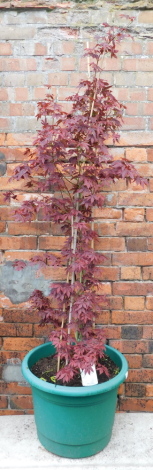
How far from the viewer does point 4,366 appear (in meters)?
2.15

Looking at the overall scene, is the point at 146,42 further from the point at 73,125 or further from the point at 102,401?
the point at 102,401

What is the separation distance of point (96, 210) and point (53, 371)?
837 mm

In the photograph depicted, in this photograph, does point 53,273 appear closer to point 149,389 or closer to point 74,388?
point 74,388

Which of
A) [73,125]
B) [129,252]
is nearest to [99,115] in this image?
[73,125]

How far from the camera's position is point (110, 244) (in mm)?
2100

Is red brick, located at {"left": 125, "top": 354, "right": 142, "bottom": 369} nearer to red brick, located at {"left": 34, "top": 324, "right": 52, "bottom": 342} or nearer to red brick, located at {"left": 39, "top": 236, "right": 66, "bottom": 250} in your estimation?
red brick, located at {"left": 34, "top": 324, "right": 52, "bottom": 342}

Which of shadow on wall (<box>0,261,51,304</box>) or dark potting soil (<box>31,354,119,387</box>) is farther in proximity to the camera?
shadow on wall (<box>0,261,51,304</box>)

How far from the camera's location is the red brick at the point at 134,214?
2.09 meters

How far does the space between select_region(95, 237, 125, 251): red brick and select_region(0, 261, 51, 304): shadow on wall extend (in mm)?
340

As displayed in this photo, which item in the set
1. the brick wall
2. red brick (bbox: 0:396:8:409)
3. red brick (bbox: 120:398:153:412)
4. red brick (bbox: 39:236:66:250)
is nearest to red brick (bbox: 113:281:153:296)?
the brick wall

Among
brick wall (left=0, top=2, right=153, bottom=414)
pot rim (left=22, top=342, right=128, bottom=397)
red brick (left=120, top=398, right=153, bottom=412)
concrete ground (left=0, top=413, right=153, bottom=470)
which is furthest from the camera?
red brick (left=120, top=398, right=153, bottom=412)

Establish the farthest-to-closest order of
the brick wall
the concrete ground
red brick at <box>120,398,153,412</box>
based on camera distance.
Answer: red brick at <box>120,398,153,412</box>, the brick wall, the concrete ground

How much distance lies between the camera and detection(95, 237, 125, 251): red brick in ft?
6.88

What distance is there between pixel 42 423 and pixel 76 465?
232 millimetres
